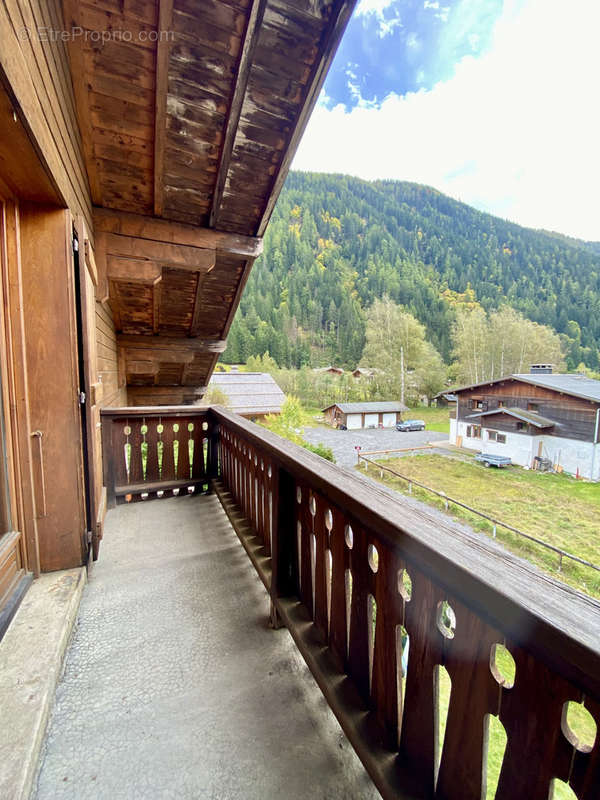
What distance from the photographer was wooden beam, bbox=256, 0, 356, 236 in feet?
5.96

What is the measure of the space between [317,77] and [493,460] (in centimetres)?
491

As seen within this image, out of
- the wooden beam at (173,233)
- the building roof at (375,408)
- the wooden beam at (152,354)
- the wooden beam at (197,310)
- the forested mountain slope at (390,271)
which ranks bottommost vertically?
the building roof at (375,408)

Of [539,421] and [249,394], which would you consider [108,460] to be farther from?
[249,394]

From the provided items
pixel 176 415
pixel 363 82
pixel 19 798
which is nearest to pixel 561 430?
pixel 176 415

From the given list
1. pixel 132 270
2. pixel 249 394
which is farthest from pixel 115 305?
pixel 249 394

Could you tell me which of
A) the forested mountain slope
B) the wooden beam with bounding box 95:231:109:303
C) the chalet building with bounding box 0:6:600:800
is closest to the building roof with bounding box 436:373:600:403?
the chalet building with bounding box 0:6:600:800

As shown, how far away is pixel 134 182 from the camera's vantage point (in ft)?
9.24

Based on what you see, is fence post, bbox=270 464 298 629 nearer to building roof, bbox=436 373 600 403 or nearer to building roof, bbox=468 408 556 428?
building roof, bbox=436 373 600 403

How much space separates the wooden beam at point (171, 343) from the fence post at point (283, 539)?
431 centimetres

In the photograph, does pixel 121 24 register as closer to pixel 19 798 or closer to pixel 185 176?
pixel 185 176

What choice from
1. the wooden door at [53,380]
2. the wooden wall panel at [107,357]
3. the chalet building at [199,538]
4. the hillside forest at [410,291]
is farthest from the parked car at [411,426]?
the wooden door at [53,380]

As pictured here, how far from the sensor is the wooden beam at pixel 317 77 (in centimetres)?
182

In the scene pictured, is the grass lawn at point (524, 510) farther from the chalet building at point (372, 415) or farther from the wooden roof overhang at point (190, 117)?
the chalet building at point (372, 415)

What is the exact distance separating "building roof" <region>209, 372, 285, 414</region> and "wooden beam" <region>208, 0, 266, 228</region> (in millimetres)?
10446
